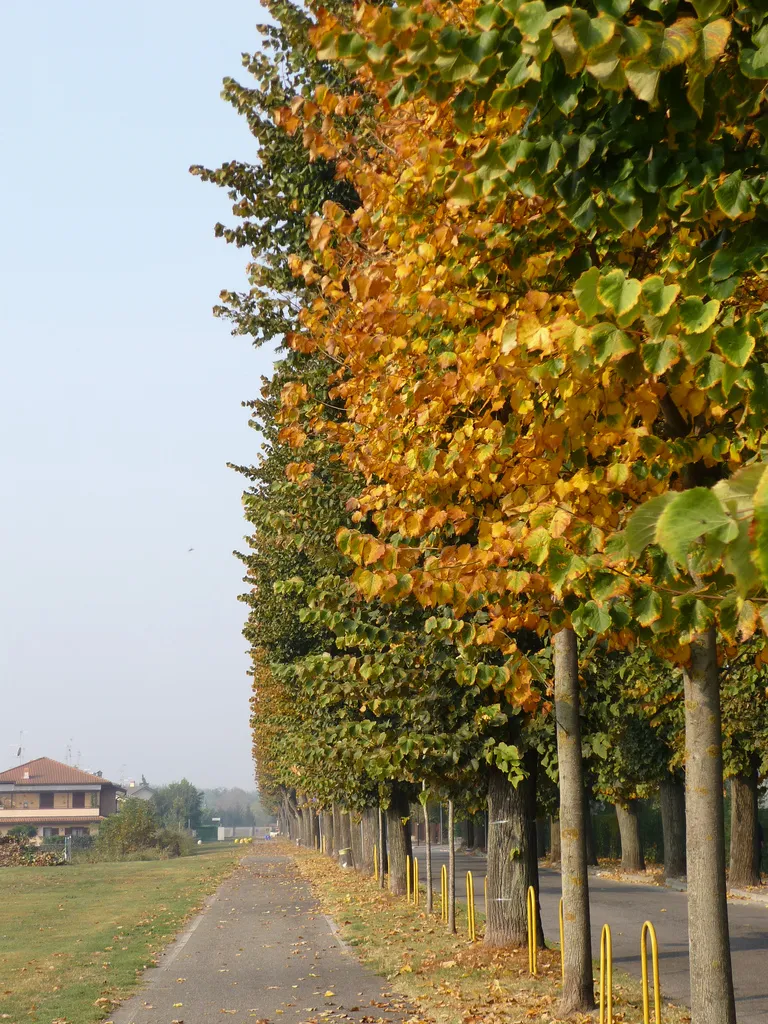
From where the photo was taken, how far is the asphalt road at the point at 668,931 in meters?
13.4

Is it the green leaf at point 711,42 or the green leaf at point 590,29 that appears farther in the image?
the green leaf at point 711,42

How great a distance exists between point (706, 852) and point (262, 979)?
8.98 meters

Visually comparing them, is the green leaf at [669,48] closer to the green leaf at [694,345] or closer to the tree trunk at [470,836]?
the green leaf at [694,345]

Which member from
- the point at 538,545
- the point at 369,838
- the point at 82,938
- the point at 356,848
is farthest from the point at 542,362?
the point at 356,848

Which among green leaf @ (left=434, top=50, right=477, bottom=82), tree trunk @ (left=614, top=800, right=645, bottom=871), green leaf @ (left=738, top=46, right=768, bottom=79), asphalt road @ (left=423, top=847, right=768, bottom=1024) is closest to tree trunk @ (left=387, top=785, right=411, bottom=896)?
asphalt road @ (left=423, top=847, right=768, bottom=1024)

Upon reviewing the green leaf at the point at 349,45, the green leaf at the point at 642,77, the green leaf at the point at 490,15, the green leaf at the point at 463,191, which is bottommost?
the green leaf at the point at 642,77

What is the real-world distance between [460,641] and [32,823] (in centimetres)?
12675

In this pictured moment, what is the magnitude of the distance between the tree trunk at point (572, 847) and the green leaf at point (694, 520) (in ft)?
28.4

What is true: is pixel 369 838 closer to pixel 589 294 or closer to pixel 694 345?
pixel 694 345

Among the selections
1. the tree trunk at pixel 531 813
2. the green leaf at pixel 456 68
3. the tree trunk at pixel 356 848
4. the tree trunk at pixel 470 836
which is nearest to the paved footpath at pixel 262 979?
the tree trunk at pixel 531 813

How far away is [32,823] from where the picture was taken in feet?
410

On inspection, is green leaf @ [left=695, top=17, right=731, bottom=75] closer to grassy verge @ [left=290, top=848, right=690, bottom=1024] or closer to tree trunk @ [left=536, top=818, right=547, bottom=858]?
grassy verge @ [left=290, top=848, right=690, bottom=1024]

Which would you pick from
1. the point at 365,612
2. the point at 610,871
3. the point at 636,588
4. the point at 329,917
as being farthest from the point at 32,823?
the point at 636,588

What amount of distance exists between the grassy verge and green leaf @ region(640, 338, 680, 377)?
7.88 meters
